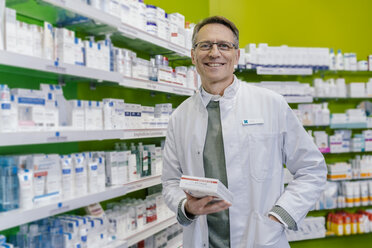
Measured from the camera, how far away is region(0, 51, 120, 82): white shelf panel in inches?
66.9

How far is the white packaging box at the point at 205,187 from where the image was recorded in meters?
1.46

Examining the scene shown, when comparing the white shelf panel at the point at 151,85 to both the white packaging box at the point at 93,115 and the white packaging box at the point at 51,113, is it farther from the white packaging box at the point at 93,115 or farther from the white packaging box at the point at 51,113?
the white packaging box at the point at 51,113

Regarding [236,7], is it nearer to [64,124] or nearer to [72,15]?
[72,15]

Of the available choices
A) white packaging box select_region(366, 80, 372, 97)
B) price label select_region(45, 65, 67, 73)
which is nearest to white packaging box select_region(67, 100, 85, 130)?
price label select_region(45, 65, 67, 73)

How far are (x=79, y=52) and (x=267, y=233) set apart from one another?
5.32 ft

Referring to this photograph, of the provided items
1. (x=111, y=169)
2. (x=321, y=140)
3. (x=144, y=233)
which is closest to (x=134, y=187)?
(x=111, y=169)

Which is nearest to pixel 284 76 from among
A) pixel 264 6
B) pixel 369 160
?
pixel 264 6

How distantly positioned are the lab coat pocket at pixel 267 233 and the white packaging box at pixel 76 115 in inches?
51.8

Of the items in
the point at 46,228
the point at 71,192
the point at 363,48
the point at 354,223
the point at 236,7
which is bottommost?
the point at 354,223

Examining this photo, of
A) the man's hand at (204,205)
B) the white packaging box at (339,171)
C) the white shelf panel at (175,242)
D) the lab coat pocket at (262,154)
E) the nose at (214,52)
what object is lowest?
the white shelf panel at (175,242)

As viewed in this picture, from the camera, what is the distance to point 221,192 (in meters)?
1.51

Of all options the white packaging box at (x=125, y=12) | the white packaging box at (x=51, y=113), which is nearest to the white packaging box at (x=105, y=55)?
the white packaging box at (x=125, y=12)

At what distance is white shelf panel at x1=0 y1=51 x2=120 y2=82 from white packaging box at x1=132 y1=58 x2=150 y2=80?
39cm

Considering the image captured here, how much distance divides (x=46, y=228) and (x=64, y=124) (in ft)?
2.23
